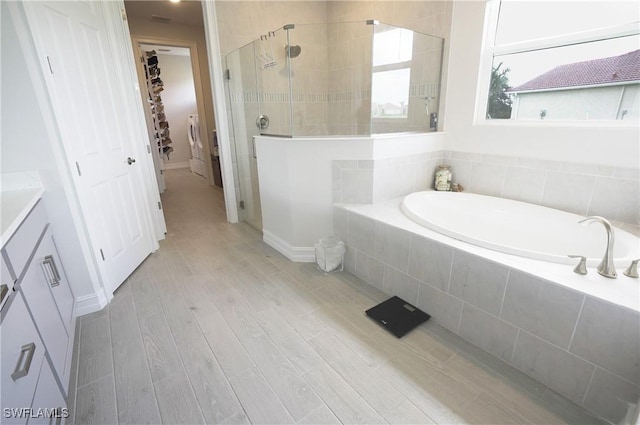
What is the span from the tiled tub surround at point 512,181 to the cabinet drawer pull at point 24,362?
1.92 meters

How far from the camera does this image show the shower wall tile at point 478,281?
4.92ft

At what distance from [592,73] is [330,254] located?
218 centimetres

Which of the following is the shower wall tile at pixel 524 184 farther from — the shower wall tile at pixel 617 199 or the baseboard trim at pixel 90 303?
the baseboard trim at pixel 90 303

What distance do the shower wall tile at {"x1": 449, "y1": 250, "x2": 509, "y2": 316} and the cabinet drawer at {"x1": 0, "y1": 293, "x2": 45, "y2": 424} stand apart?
1841 mm

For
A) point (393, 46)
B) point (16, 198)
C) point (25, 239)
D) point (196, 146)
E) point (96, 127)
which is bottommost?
point (196, 146)

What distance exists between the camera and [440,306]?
1795mm

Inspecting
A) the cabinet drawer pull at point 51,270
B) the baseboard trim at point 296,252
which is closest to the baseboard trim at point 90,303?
the cabinet drawer pull at point 51,270

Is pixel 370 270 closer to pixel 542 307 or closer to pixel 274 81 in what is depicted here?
pixel 542 307

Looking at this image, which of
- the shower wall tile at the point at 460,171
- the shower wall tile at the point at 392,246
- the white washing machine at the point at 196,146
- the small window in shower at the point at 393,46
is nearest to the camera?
the shower wall tile at the point at 392,246

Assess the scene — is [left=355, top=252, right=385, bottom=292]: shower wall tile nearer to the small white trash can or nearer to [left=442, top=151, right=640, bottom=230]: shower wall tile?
the small white trash can

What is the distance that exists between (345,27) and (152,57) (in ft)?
16.3

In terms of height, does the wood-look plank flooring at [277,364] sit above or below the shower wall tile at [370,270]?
below

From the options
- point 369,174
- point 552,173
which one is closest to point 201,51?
point 369,174

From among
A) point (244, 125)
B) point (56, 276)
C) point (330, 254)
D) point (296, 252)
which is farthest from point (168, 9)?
point (330, 254)
